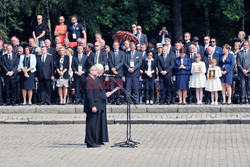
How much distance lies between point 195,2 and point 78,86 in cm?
1356

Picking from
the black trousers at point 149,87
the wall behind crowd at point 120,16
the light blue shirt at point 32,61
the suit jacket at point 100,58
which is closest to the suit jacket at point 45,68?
the light blue shirt at point 32,61

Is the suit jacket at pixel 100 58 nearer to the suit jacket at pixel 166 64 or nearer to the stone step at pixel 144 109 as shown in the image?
the stone step at pixel 144 109

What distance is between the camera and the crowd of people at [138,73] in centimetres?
2053

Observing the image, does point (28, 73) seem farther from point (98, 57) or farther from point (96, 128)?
point (96, 128)

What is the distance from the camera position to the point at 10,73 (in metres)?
21.4

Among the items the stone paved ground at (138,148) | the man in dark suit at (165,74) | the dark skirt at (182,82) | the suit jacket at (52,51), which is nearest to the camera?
the stone paved ground at (138,148)

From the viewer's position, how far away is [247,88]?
67.4 feet

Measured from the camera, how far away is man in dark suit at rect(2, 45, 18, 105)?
21.5 m

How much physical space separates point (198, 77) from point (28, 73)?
616 cm

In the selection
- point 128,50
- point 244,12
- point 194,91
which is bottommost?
point 194,91

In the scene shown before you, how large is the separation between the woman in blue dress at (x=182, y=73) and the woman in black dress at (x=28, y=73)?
17.2 feet

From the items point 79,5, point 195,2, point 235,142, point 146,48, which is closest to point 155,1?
point 195,2

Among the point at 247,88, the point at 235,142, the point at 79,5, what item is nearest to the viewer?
the point at 235,142

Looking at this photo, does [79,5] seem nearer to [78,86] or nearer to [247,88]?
[78,86]
